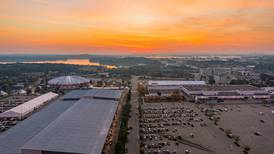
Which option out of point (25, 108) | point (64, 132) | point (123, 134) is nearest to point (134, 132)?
point (123, 134)

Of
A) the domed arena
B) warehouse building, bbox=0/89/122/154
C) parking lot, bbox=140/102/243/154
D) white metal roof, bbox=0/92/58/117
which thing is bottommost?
parking lot, bbox=140/102/243/154

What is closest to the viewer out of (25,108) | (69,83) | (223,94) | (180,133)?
(180,133)

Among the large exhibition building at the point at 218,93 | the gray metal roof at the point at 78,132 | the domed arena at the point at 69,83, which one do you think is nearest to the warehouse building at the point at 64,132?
the gray metal roof at the point at 78,132

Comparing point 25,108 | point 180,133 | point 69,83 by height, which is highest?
point 69,83

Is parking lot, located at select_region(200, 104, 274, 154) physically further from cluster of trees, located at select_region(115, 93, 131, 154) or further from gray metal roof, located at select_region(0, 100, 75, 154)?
gray metal roof, located at select_region(0, 100, 75, 154)

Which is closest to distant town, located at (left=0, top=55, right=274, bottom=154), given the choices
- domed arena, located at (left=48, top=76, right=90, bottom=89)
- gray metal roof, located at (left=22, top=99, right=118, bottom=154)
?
gray metal roof, located at (left=22, top=99, right=118, bottom=154)

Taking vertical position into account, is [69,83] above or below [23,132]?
above

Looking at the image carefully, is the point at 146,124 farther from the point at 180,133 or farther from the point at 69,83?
the point at 69,83

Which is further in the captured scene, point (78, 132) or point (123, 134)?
point (123, 134)
